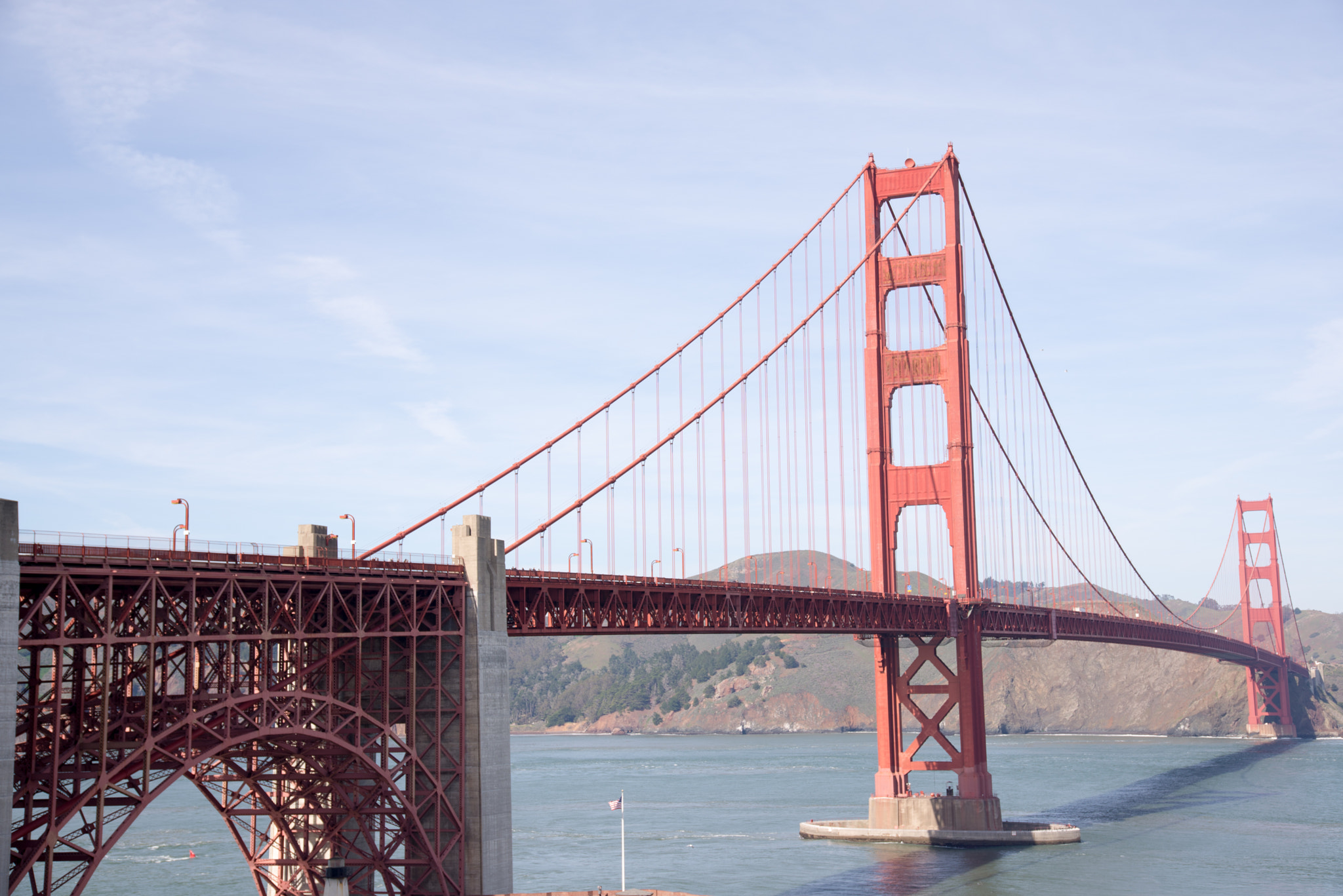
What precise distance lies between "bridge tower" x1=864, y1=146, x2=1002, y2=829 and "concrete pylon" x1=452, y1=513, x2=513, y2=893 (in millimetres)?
32952

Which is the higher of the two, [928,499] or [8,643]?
[928,499]

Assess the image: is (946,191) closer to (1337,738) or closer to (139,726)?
(139,726)

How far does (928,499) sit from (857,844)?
18.4m

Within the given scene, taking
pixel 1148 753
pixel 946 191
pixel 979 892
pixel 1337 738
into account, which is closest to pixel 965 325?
pixel 946 191

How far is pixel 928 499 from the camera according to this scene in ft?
252

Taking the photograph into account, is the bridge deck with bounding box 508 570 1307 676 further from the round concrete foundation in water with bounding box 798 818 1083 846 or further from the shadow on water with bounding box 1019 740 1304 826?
the shadow on water with bounding box 1019 740 1304 826

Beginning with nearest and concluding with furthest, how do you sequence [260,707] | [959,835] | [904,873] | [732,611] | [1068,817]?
[260,707] < [732,611] < [904,873] < [959,835] < [1068,817]

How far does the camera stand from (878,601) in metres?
69.9

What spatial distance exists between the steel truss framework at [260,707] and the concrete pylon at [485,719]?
0.43 metres

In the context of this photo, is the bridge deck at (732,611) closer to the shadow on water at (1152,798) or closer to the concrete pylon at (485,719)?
the concrete pylon at (485,719)

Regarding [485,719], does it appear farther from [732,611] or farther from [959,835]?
[959,835]

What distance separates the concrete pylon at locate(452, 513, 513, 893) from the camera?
42.8 metres

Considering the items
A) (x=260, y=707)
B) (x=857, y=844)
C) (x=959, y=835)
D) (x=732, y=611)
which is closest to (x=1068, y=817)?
(x=959, y=835)

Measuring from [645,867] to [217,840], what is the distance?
30539 millimetres
